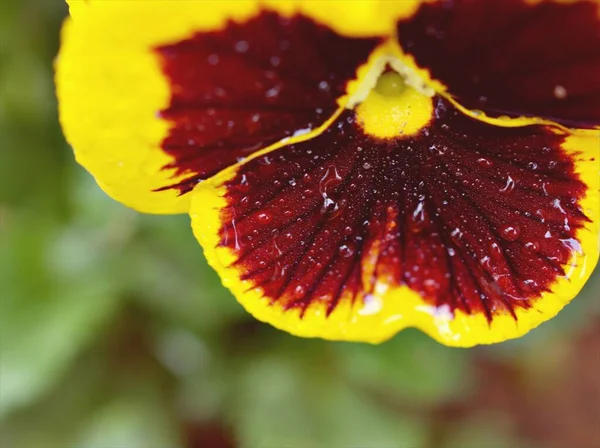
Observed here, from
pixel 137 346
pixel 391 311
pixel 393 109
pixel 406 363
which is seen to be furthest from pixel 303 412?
pixel 393 109

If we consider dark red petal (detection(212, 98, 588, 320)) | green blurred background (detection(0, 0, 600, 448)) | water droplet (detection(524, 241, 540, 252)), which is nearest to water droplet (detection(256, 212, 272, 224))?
dark red petal (detection(212, 98, 588, 320))

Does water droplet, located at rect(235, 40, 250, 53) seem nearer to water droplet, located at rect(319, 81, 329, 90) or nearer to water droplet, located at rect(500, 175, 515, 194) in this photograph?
water droplet, located at rect(319, 81, 329, 90)

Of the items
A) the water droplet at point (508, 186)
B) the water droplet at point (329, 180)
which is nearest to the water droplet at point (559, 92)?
the water droplet at point (508, 186)

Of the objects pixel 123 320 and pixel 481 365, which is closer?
pixel 123 320

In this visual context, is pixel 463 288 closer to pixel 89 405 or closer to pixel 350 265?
pixel 350 265

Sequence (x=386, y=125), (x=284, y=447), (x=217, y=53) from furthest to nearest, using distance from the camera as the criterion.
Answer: (x=284, y=447) < (x=386, y=125) < (x=217, y=53)

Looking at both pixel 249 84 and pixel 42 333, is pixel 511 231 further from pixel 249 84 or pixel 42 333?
pixel 42 333

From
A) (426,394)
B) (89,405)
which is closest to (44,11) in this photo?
(89,405)
